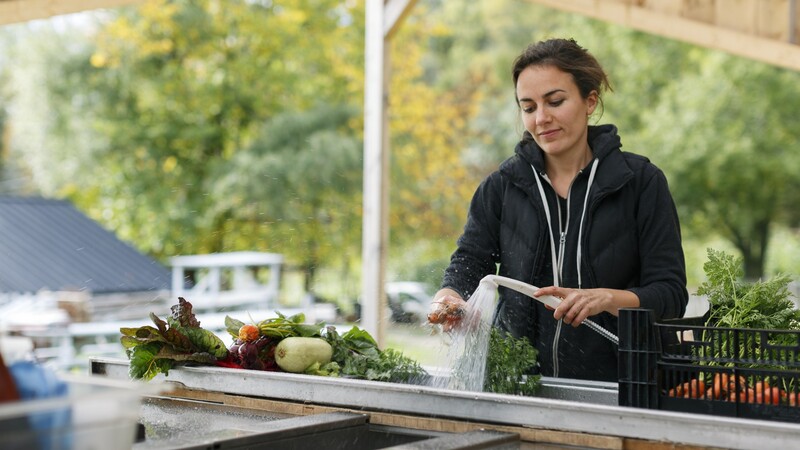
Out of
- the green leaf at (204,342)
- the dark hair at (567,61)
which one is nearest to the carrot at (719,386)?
the dark hair at (567,61)

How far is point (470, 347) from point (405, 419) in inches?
11.3

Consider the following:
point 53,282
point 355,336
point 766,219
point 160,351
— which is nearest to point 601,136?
point 355,336

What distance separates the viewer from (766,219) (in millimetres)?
17703

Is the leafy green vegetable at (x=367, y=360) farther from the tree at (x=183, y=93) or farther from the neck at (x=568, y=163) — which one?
the tree at (x=183, y=93)

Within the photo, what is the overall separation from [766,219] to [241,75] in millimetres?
9255

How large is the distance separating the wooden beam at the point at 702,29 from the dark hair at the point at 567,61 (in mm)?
3056

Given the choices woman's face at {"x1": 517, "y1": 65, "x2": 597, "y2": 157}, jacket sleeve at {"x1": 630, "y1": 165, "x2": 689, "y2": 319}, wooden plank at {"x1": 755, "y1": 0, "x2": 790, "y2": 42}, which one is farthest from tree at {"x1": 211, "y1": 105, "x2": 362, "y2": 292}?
jacket sleeve at {"x1": 630, "y1": 165, "x2": 689, "y2": 319}

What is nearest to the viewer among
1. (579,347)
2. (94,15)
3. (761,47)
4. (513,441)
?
(513,441)

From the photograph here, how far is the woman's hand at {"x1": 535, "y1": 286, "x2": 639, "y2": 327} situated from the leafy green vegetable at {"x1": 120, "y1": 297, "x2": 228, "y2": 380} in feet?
3.35

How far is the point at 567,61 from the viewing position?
3.04 metres

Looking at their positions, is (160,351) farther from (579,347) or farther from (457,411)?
(579,347)

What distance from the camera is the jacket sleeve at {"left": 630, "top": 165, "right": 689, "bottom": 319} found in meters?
2.83

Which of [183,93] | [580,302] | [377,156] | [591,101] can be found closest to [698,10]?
[377,156]

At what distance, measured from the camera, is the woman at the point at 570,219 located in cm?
298
